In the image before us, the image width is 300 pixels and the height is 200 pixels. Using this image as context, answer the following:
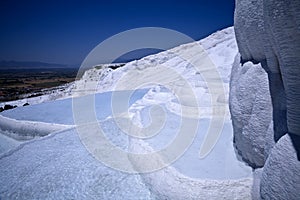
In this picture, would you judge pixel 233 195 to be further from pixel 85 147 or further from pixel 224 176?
pixel 85 147

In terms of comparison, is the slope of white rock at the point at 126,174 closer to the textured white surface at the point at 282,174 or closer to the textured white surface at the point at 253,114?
the textured white surface at the point at 253,114

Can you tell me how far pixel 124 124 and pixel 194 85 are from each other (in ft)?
9.47

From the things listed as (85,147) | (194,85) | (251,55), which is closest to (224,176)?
(251,55)

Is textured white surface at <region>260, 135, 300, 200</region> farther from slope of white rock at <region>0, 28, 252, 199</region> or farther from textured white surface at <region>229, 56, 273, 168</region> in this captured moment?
slope of white rock at <region>0, 28, 252, 199</region>

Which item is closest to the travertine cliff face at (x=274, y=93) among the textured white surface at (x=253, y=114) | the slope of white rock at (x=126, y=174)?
the textured white surface at (x=253, y=114)

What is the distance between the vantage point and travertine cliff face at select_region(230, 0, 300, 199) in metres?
1.52

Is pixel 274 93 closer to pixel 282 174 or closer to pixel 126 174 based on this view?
pixel 282 174

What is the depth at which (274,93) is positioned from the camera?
2178 mm

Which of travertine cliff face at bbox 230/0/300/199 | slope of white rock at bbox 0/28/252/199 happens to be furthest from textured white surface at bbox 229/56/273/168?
slope of white rock at bbox 0/28/252/199

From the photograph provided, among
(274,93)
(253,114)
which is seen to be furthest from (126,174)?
(274,93)

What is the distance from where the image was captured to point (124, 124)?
19.7ft

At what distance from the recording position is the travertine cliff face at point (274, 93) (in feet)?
5.00

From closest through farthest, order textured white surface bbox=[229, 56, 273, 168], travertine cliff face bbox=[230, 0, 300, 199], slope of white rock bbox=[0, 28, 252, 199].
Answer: travertine cliff face bbox=[230, 0, 300, 199]
textured white surface bbox=[229, 56, 273, 168]
slope of white rock bbox=[0, 28, 252, 199]

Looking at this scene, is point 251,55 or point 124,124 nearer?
point 251,55
